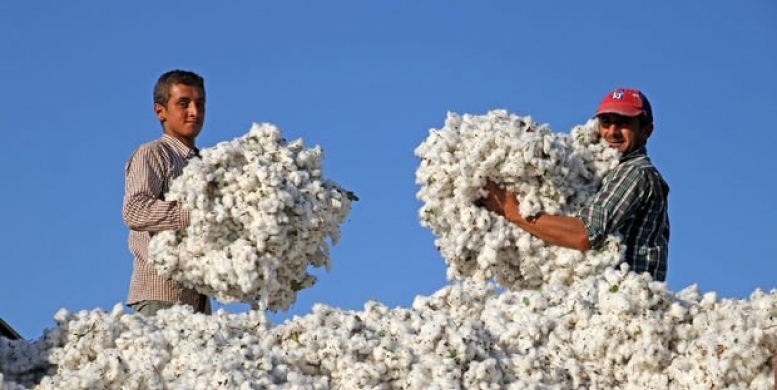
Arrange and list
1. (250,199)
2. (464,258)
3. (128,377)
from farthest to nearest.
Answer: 1. (464,258)
2. (250,199)
3. (128,377)

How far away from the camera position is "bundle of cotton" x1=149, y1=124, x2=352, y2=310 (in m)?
7.45

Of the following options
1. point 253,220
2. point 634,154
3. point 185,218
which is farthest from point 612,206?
point 185,218

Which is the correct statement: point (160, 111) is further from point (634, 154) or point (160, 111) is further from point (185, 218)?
point (634, 154)

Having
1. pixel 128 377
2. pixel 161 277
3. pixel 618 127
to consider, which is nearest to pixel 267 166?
pixel 161 277

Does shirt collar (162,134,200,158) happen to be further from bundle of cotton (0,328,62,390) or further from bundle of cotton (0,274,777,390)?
bundle of cotton (0,328,62,390)

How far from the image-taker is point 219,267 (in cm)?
751

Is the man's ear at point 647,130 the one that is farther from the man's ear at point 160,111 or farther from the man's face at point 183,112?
the man's ear at point 160,111

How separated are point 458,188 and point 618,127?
1057 millimetres

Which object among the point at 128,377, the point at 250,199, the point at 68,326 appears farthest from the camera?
the point at 250,199

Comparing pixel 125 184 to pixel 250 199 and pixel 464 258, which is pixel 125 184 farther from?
pixel 464 258

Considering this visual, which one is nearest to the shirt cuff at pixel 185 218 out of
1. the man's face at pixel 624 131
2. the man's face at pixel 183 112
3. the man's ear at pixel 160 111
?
the man's face at pixel 183 112

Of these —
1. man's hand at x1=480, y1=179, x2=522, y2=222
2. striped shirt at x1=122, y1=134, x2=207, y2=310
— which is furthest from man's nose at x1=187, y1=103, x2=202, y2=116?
man's hand at x1=480, y1=179, x2=522, y2=222

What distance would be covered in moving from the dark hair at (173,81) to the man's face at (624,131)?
7.66 ft

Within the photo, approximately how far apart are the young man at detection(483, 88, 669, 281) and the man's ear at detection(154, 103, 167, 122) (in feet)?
6.42
